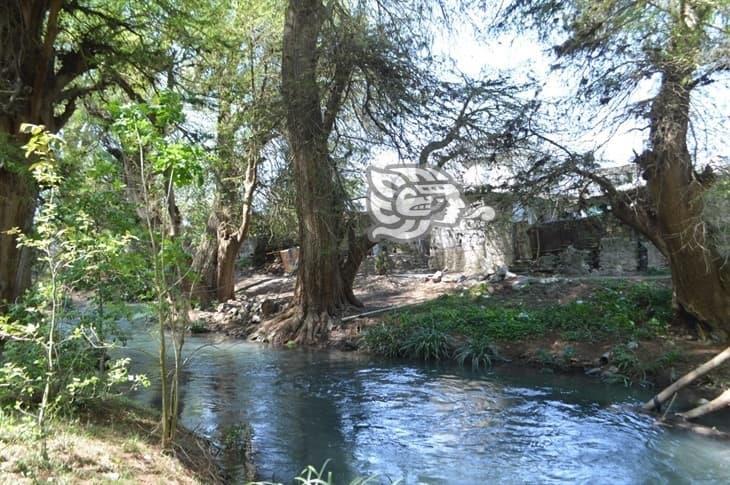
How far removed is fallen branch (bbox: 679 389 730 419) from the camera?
22.2ft


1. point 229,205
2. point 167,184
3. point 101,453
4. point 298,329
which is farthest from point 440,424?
point 229,205

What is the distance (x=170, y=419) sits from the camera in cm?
483

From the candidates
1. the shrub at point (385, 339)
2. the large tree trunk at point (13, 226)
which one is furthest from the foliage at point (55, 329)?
the shrub at point (385, 339)

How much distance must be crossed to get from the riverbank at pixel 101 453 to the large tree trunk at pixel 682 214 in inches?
318

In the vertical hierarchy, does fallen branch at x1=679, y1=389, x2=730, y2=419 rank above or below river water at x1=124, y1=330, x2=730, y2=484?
above

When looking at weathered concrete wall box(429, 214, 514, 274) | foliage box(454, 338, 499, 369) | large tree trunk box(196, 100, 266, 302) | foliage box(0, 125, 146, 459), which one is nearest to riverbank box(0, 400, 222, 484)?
foliage box(0, 125, 146, 459)

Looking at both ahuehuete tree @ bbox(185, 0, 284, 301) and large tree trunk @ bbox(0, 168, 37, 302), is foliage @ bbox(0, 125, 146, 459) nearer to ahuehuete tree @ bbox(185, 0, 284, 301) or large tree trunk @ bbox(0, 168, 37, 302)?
large tree trunk @ bbox(0, 168, 37, 302)

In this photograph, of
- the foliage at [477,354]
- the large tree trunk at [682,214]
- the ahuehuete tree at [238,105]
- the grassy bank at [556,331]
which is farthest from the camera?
the ahuehuete tree at [238,105]

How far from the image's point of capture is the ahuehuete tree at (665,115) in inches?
326

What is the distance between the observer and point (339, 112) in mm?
13008

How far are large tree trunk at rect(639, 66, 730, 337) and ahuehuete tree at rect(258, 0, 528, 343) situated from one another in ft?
8.84

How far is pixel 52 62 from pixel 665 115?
9692 mm

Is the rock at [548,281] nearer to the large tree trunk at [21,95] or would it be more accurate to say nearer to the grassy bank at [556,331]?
the grassy bank at [556,331]

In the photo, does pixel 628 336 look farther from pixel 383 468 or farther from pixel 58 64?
pixel 58 64
